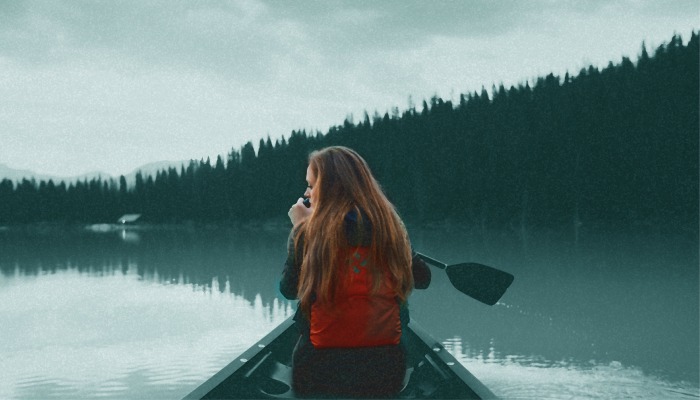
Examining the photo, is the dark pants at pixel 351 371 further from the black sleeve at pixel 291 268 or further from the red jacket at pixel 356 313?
the black sleeve at pixel 291 268

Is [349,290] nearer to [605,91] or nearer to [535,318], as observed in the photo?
[535,318]

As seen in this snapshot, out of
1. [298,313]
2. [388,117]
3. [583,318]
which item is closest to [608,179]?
[388,117]

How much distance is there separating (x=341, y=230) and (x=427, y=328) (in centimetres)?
1002

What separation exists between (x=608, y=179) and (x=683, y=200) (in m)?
9.42

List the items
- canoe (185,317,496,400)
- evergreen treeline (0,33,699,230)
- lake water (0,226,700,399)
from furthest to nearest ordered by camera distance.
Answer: evergreen treeline (0,33,699,230), lake water (0,226,700,399), canoe (185,317,496,400)

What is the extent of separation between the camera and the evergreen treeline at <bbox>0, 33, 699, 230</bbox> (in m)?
74.8

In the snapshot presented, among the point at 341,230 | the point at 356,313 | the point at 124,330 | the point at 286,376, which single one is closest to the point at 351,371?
the point at 356,313

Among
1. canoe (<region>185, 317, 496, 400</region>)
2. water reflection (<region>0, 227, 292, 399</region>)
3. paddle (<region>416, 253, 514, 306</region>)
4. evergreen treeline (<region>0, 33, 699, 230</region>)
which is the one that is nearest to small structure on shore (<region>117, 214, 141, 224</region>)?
evergreen treeline (<region>0, 33, 699, 230</region>)

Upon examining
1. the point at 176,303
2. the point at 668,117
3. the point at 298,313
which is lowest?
the point at 176,303

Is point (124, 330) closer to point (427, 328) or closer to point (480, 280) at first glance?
point (427, 328)

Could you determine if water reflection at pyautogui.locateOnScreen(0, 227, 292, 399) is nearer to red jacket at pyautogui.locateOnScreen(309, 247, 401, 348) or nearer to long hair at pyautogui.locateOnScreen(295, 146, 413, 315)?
red jacket at pyautogui.locateOnScreen(309, 247, 401, 348)

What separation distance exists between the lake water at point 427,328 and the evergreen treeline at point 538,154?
5456 cm

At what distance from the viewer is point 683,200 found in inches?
2729

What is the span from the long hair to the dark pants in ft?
0.89
